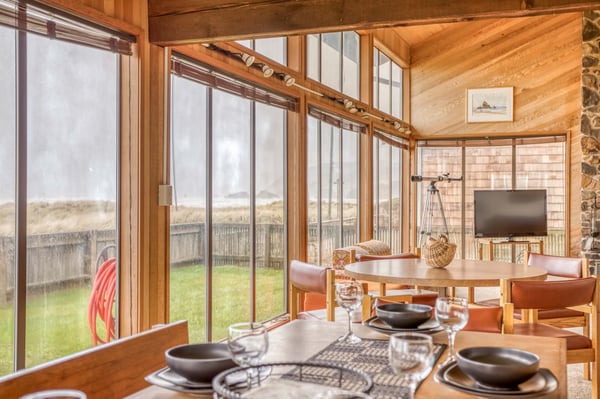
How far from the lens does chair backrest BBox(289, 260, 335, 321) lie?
3164 millimetres

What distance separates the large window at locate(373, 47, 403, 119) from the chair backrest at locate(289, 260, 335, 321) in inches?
202

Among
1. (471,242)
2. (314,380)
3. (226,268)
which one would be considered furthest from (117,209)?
(471,242)

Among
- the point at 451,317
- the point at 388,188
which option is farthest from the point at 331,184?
the point at 451,317

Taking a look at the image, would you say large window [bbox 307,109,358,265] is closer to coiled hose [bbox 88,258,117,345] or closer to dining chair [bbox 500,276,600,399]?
coiled hose [bbox 88,258,117,345]

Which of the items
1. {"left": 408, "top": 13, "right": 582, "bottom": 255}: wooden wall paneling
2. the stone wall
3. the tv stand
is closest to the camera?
the tv stand

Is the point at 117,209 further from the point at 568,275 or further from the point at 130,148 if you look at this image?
the point at 568,275

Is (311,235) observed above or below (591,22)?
below

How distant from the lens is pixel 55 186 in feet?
10.0

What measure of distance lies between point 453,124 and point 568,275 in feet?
17.7

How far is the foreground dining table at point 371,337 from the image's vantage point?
1.41 metres

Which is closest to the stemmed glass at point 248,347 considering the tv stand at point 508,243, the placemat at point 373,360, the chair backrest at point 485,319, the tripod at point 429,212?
the placemat at point 373,360

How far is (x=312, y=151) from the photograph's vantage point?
6.03 metres

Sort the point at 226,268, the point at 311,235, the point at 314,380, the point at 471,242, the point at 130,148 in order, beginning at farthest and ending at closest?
1. the point at 471,242
2. the point at 311,235
3. the point at 226,268
4. the point at 130,148
5. the point at 314,380

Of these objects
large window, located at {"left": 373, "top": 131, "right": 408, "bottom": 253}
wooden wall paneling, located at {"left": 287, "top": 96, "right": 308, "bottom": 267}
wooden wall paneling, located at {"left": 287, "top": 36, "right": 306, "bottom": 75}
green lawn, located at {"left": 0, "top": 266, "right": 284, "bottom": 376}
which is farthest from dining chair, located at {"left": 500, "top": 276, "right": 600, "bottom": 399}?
large window, located at {"left": 373, "top": 131, "right": 408, "bottom": 253}
